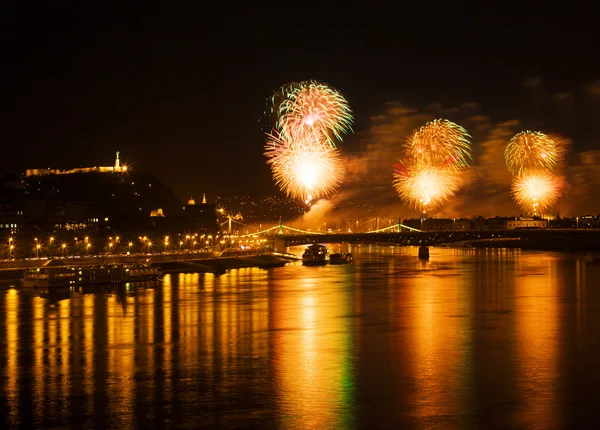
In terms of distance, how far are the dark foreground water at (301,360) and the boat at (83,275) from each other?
375 centimetres

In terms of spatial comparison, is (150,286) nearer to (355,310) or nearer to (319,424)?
(355,310)

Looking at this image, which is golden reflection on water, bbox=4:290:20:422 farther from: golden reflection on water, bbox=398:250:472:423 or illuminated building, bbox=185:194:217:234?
illuminated building, bbox=185:194:217:234

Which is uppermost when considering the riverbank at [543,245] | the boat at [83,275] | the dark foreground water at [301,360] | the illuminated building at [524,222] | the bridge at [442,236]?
the illuminated building at [524,222]

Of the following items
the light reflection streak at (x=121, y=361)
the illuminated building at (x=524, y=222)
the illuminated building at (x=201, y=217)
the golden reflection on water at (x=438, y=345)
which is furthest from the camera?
the illuminated building at (x=524, y=222)

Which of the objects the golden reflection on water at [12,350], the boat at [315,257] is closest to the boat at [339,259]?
the boat at [315,257]

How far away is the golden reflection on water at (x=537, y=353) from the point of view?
14380 mm

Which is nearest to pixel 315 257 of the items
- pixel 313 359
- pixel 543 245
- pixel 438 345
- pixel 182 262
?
pixel 182 262

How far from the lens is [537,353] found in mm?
20297

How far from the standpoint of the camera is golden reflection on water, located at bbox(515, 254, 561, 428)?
47.2 feet

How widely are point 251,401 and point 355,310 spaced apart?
1617cm

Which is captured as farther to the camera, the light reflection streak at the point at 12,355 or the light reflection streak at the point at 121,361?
the light reflection streak at the point at 12,355

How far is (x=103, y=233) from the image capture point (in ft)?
312

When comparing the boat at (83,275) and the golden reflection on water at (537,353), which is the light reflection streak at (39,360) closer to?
the golden reflection on water at (537,353)

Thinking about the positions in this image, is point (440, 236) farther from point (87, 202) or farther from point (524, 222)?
point (524, 222)
